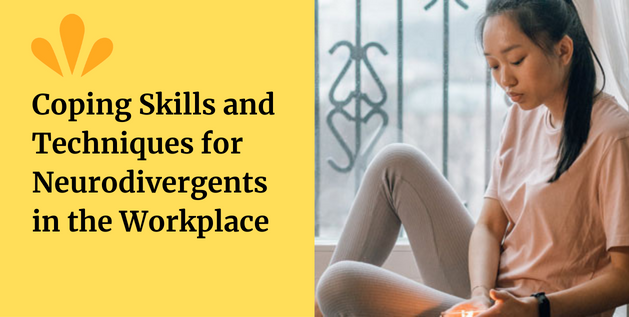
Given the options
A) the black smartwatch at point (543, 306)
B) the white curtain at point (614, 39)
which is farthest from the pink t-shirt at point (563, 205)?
the white curtain at point (614, 39)

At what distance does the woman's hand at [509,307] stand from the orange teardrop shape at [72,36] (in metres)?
1.37

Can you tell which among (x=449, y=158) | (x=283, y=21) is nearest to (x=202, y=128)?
(x=283, y=21)

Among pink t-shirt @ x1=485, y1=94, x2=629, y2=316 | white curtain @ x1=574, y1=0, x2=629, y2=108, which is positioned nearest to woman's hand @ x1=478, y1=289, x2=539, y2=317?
pink t-shirt @ x1=485, y1=94, x2=629, y2=316

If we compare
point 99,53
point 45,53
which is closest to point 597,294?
point 99,53

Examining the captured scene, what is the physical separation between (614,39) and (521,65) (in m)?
0.42

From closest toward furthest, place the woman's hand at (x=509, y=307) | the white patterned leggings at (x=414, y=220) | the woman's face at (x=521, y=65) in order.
Result: the woman's hand at (x=509, y=307), the woman's face at (x=521, y=65), the white patterned leggings at (x=414, y=220)

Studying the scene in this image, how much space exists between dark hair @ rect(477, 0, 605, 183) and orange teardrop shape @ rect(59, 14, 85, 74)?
1.20m

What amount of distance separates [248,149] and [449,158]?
2.00 ft

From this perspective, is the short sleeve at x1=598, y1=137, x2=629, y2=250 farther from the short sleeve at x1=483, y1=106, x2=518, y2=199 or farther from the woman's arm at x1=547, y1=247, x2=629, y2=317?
→ the short sleeve at x1=483, y1=106, x2=518, y2=199

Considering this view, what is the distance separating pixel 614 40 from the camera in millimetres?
1468

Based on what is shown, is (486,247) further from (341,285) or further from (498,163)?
(341,285)

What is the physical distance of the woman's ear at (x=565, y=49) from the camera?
1187 millimetres

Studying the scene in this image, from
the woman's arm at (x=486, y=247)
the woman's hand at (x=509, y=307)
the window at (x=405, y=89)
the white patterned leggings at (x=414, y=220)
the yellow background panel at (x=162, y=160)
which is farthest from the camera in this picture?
the window at (x=405, y=89)

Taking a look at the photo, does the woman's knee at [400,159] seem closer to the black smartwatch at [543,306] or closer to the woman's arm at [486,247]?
the woman's arm at [486,247]
